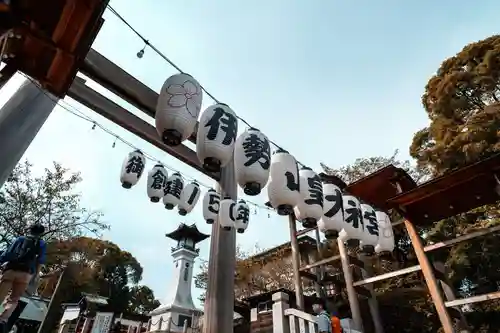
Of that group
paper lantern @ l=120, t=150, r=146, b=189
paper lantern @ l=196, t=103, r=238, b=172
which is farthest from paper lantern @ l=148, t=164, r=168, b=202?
paper lantern @ l=196, t=103, r=238, b=172

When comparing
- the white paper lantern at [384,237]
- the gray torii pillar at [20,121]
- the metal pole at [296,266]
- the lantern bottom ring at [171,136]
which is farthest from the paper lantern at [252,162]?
the metal pole at [296,266]

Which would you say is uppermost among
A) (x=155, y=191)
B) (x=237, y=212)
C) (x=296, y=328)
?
(x=155, y=191)

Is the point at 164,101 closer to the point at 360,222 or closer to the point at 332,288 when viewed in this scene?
the point at 360,222

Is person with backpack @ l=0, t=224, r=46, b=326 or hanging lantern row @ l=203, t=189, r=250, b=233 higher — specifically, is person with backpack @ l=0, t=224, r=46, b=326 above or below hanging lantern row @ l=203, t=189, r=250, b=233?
below

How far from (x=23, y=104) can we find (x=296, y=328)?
665 cm

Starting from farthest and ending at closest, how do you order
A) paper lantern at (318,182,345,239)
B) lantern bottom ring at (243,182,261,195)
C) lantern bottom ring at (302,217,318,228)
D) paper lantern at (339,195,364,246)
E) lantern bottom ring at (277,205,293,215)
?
paper lantern at (339,195,364,246) < paper lantern at (318,182,345,239) < lantern bottom ring at (302,217,318,228) < lantern bottom ring at (277,205,293,215) < lantern bottom ring at (243,182,261,195)

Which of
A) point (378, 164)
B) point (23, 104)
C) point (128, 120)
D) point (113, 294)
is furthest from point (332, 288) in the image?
point (113, 294)

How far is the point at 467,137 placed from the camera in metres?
12.0

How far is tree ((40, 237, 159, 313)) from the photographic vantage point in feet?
77.5

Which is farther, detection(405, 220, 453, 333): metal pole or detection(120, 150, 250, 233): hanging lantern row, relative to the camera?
A: detection(120, 150, 250, 233): hanging lantern row

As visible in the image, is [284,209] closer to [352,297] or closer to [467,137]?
[352,297]

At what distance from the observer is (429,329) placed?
523 inches

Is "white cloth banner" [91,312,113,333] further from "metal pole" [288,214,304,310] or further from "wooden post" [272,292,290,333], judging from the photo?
"wooden post" [272,292,290,333]

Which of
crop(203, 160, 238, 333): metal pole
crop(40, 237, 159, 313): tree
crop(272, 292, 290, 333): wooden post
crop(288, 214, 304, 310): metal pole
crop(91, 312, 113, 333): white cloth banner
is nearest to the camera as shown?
crop(203, 160, 238, 333): metal pole
